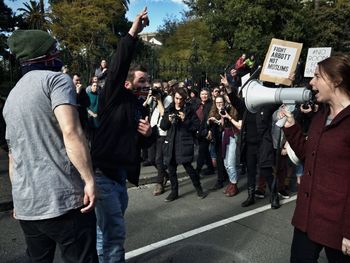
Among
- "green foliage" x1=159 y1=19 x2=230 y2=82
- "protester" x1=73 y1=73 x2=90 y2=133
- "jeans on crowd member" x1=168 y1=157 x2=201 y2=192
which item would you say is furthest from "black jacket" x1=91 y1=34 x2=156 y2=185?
"green foliage" x1=159 y1=19 x2=230 y2=82

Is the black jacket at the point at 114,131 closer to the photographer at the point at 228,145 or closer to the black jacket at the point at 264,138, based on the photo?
the black jacket at the point at 264,138

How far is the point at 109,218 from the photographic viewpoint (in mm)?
3021

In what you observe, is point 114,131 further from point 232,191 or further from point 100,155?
point 232,191

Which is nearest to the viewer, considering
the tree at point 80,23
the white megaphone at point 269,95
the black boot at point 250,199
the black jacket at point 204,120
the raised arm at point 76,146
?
the raised arm at point 76,146

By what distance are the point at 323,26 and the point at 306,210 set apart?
3253 centimetres

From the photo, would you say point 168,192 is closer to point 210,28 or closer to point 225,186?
point 225,186

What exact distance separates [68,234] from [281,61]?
3.05m

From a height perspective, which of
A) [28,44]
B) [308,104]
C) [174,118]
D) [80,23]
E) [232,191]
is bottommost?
[232,191]

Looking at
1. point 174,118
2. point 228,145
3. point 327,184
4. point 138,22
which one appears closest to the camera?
point 327,184

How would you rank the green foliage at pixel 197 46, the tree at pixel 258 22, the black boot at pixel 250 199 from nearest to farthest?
1. the black boot at pixel 250 199
2. the tree at pixel 258 22
3. the green foliage at pixel 197 46

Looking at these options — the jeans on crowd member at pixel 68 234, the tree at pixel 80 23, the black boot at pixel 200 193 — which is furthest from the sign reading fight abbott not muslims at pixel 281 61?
the tree at pixel 80 23

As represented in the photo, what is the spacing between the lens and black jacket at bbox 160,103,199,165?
611 cm

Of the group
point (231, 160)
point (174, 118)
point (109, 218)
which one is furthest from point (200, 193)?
point (109, 218)

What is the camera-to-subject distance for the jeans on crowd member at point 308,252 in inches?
97.1
